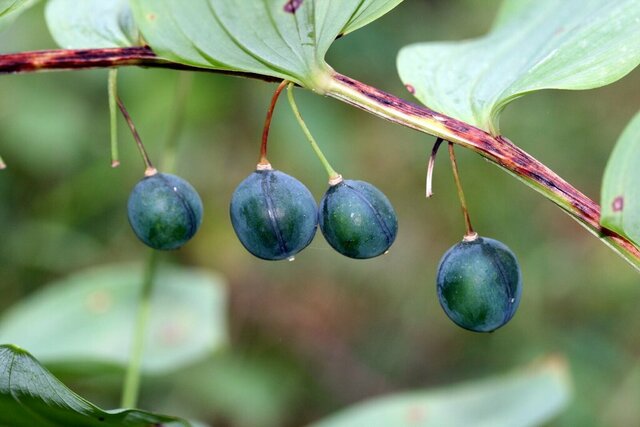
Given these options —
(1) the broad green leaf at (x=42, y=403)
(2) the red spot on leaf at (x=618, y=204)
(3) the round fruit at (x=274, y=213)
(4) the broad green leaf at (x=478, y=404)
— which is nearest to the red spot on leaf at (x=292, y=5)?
(3) the round fruit at (x=274, y=213)

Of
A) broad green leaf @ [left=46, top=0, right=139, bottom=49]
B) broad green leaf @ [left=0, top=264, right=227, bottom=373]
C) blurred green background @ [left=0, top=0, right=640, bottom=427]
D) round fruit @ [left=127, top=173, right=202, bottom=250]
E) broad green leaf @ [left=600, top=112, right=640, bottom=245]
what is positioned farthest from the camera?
blurred green background @ [left=0, top=0, right=640, bottom=427]

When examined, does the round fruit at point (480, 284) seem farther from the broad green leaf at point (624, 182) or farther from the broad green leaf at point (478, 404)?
the broad green leaf at point (478, 404)

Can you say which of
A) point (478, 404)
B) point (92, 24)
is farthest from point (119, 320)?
point (92, 24)

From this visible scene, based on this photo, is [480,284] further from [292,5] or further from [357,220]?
[292,5]

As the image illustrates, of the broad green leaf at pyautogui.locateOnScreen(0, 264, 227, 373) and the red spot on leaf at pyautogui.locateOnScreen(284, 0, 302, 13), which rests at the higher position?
the broad green leaf at pyautogui.locateOnScreen(0, 264, 227, 373)

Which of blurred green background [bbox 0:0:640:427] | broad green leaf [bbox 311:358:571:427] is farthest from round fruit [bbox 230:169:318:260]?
blurred green background [bbox 0:0:640:427]

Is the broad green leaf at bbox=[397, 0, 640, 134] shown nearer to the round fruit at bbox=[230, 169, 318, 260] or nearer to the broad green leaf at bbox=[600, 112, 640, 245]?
the broad green leaf at bbox=[600, 112, 640, 245]
